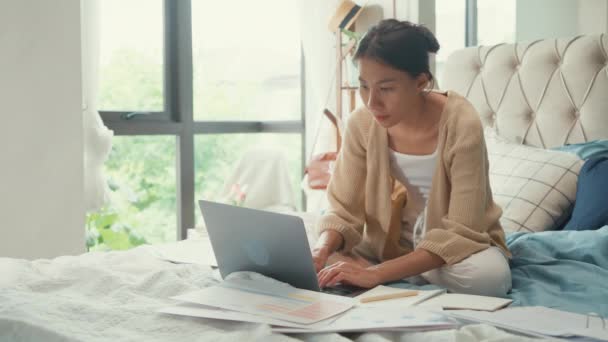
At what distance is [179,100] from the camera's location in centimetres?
364

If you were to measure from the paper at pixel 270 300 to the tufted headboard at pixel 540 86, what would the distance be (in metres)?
1.68

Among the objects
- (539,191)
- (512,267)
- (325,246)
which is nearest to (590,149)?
(539,191)

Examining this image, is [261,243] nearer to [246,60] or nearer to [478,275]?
[478,275]

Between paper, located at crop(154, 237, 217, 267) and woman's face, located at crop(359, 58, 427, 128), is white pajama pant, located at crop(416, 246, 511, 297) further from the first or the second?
paper, located at crop(154, 237, 217, 267)

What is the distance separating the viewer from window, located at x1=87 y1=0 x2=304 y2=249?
3.51 metres

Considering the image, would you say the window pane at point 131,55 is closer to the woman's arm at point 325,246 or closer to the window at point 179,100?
the window at point 179,100

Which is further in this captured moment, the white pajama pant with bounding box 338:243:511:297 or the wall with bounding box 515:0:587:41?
the wall with bounding box 515:0:587:41

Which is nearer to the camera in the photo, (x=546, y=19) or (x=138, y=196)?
(x=546, y=19)

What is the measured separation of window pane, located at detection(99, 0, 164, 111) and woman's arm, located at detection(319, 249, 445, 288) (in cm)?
224

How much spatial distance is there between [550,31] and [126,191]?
2277 mm

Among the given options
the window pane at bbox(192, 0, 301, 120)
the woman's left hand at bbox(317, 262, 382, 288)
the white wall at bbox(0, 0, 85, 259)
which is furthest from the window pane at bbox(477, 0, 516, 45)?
the woman's left hand at bbox(317, 262, 382, 288)

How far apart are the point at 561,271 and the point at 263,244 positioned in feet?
2.56

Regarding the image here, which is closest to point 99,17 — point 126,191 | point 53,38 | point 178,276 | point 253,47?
point 53,38

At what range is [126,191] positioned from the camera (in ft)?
11.7
